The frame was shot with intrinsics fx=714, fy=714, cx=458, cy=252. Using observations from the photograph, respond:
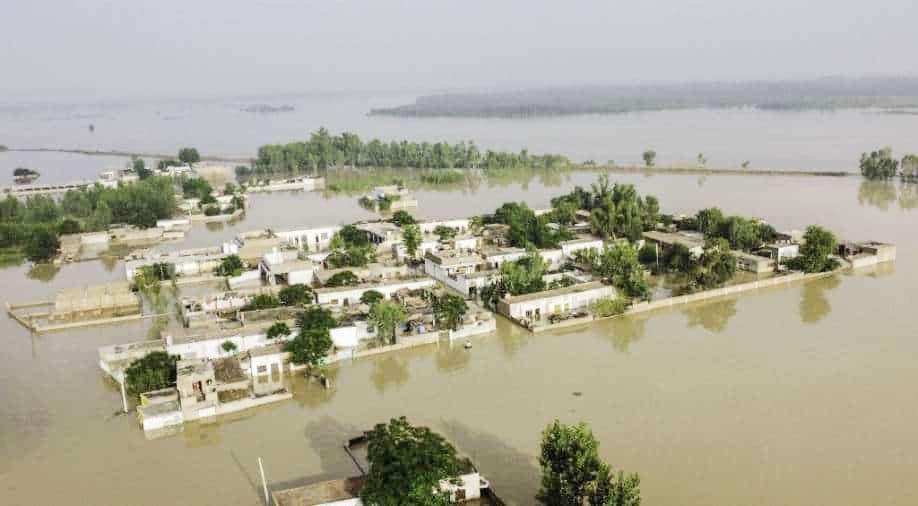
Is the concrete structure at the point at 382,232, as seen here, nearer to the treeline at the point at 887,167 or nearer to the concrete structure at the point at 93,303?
the concrete structure at the point at 93,303

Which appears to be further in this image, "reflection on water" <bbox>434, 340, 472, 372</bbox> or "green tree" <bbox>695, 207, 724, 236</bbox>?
"green tree" <bbox>695, 207, 724, 236</bbox>

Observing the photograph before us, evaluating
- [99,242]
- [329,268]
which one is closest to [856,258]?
[329,268]

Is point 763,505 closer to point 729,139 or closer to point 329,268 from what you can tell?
point 329,268

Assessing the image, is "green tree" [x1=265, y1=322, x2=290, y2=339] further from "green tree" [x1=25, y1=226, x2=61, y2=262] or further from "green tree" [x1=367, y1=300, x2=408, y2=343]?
"green tree" [x1=25, y1=226, x2=61, y2=262]

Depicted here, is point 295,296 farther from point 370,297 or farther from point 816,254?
point 816,254

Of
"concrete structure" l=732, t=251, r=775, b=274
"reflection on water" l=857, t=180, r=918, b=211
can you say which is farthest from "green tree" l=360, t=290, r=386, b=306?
"reflection on water" l=857, t=180, r=918, b=211

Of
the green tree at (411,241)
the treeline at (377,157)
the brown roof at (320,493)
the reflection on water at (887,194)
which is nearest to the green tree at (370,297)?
the green tree at (411,241)

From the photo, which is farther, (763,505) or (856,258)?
(856,258)
